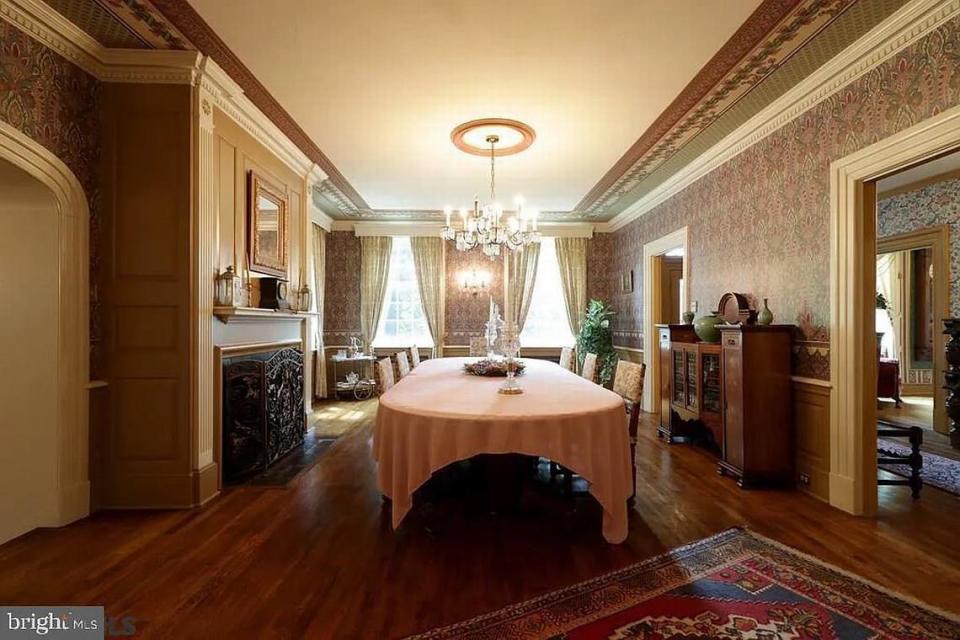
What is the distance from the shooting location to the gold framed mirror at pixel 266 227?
12.2 feet

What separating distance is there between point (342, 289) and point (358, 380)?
4.92ft

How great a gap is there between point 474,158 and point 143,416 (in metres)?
3.51

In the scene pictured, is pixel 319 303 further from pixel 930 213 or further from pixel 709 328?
pixel 930 213

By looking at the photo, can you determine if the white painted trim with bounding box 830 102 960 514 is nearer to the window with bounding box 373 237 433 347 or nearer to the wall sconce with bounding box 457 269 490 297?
the wall sconce with bounding box 457 269 490 297

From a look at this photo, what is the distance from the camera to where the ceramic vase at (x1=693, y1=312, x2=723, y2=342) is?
3937 millimetres

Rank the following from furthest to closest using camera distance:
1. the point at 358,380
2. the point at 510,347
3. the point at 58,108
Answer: the point at 358,380, the point at 510,347, the point at 58,108

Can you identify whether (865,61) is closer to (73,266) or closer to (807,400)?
(807,400)

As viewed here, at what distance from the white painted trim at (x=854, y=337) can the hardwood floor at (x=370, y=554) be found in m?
0.24

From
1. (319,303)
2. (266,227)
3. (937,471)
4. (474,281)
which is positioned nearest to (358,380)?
(319,303)

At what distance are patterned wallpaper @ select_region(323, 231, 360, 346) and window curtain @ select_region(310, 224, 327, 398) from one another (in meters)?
0.29

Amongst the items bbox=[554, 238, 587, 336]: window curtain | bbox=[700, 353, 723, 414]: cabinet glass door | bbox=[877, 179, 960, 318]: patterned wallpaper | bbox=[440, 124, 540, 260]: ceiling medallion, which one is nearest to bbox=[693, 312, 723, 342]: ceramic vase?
bbox=[700, 353, 723, 414]: cabinet glass door

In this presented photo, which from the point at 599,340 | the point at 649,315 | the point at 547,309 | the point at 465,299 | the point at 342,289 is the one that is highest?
the point at 342,289

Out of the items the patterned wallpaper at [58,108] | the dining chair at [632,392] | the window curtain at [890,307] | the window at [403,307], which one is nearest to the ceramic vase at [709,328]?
the dining chair at [632,392]

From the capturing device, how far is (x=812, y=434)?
318cm
